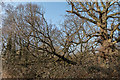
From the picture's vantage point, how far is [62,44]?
8.59 metres

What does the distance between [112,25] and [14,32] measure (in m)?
6.32

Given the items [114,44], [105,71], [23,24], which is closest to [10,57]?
[23,24]

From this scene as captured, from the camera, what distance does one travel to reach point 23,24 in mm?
8969

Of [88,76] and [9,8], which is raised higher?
[9,8]

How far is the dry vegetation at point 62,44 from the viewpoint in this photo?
6676 millimetres

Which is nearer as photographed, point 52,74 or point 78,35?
point 52,74

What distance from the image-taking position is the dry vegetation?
668cm

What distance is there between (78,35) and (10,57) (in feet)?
14.8

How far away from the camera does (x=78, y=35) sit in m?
8.79

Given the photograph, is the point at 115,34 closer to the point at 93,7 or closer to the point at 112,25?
the point at 112,25

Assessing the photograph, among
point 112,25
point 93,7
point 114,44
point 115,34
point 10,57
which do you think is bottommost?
point 10,57

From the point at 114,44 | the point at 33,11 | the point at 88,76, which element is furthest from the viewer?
the point at 33,11

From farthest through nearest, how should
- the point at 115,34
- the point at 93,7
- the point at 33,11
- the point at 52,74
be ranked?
1. the point at 33,11
2. the point at 93,7
3. the point at 115,34
4. the point at 52,74

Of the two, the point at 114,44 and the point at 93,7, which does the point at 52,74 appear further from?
the point at 93,7
